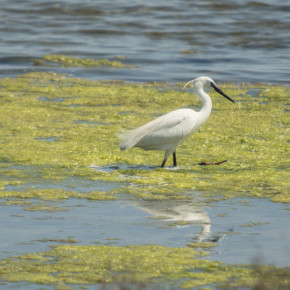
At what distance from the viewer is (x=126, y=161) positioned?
7902 mm

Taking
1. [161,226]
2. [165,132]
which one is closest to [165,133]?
[165,132]

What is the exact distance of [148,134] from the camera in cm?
748

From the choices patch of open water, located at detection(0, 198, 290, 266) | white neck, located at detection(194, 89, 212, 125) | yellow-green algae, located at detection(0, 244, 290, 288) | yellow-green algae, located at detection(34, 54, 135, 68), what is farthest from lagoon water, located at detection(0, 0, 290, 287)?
white neck, located at detection(194, 89, 212, 125)

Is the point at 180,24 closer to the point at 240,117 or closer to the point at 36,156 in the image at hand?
the point at 240,117

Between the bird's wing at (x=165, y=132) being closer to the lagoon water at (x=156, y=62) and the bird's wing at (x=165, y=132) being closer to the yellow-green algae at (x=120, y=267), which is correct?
the lagoon water at (x=156, y=62)

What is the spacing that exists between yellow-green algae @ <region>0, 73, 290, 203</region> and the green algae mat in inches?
0.5

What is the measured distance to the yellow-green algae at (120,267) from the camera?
4.29 metres

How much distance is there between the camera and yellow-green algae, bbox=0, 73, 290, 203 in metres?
6.93

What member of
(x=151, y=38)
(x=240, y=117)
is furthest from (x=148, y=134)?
(x=151, y=38)

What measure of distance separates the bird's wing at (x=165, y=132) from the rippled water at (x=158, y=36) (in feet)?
19.8

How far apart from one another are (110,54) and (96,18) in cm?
558

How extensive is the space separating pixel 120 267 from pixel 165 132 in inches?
123

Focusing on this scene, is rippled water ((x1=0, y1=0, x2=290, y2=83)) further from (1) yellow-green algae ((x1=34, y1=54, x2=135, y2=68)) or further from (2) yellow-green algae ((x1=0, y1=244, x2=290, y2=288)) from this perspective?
(2) yellow-green algae ((x1=0, y1=244, x2=290, y2=288))

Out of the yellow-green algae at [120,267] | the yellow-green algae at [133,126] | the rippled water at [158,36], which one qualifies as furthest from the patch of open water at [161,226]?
the rippled water at [158,36]
